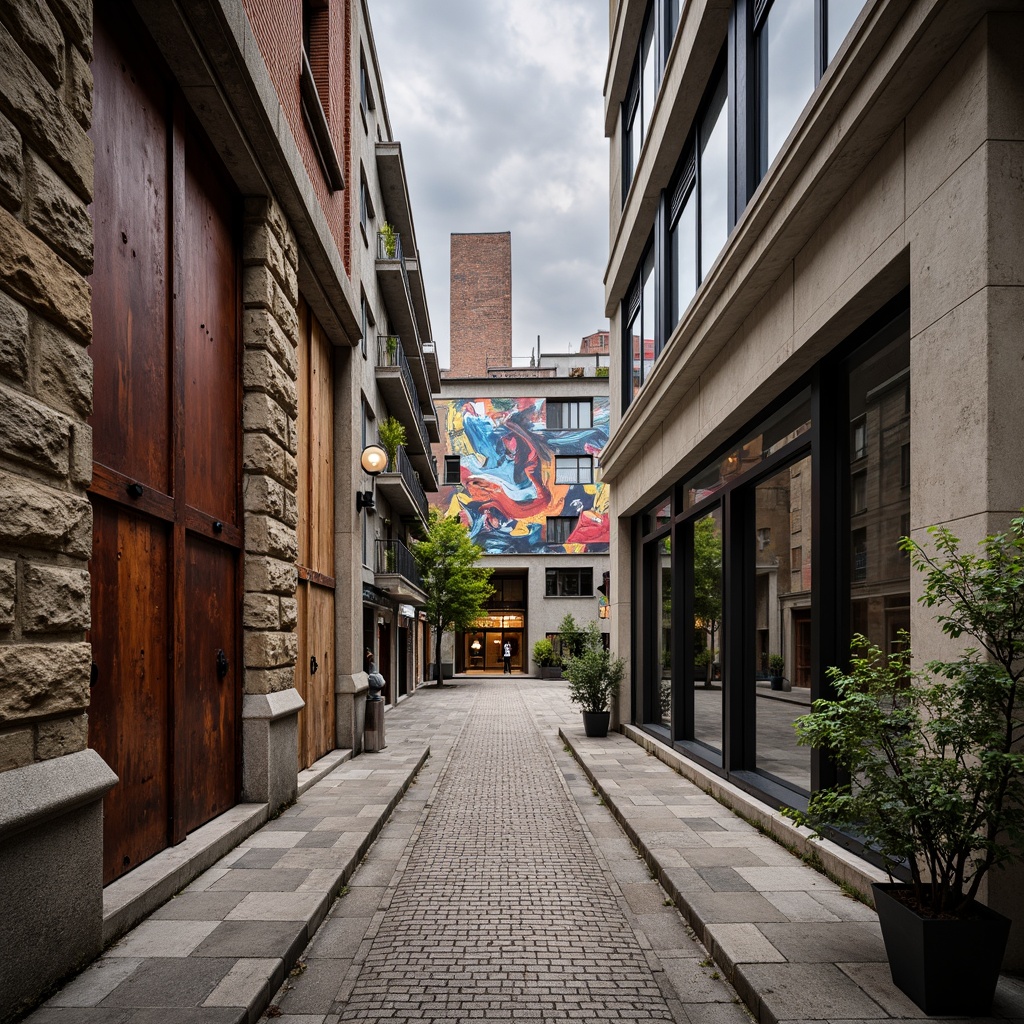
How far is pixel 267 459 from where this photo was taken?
8.17 metres

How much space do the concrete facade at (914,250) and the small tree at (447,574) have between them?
1069 inches

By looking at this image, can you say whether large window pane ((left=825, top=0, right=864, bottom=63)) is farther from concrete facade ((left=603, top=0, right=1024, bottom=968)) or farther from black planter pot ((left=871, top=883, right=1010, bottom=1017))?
black planter pot ((left=871, top=883, right=1010, bottom=1017))

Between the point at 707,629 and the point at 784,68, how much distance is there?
7.43 metres

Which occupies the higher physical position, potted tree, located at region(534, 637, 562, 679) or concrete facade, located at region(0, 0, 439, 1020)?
concrete facade, located at region(0, 0, 439, 1020)

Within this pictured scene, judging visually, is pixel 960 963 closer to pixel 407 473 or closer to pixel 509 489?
pixel 407 473

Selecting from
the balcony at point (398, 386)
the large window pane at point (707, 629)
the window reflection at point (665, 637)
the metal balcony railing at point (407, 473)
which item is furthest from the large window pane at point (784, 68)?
the metal balcony railing at point (407, 473)

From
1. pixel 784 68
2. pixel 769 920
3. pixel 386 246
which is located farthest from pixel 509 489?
pixel 769 920

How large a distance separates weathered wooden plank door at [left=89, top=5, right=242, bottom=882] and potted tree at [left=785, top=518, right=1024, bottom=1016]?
4524 mm

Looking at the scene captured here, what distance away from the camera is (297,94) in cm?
934

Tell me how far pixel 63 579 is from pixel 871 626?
5.61 metres

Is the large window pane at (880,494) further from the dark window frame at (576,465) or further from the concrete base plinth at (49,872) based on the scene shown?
the dark window frame at (576,465)

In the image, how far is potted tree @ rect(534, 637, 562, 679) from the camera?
1741 inches

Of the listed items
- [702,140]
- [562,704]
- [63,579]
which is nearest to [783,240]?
[702,140]

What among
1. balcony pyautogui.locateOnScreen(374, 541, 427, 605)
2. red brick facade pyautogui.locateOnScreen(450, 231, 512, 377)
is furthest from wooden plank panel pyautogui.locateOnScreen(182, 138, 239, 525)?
red brick facade pyautogui.locateOnScreen(450, 231, 512, 377)
